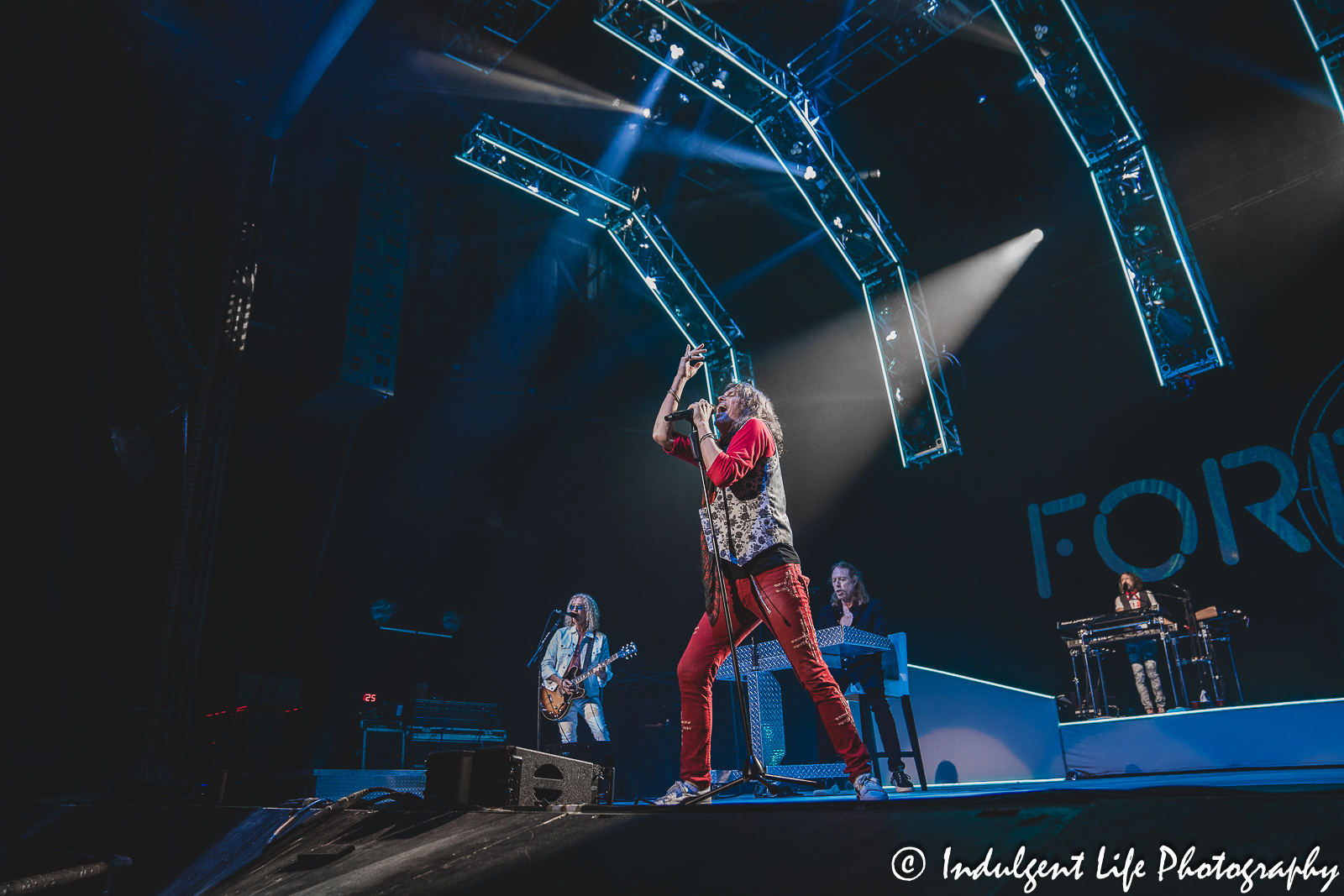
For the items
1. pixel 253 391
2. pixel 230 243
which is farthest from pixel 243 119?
pixel 253 391

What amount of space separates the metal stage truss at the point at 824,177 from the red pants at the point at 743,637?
541 centimetres

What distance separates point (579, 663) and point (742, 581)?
411cm

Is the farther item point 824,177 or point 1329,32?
point 824,177

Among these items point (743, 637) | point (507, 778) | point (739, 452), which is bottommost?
point (507, 778)

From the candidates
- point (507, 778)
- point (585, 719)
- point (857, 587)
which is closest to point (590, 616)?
point (585, 719)

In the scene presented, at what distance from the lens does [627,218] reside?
360 inches

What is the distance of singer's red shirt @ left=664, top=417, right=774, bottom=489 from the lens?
305cm

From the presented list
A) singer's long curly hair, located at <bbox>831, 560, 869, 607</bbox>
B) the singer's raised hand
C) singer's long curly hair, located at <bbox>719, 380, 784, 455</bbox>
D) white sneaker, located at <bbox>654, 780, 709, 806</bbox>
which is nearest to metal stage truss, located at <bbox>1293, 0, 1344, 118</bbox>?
singer's long curly hair, located at <bbox>831, 560, 869, 607</bbox>

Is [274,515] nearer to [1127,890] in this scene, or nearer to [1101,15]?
[1127,890]

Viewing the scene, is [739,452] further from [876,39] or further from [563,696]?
[876,39]

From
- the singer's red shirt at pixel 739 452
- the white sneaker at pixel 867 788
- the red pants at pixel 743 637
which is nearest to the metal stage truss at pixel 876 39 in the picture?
the singer's red shirt at pixel 739 452

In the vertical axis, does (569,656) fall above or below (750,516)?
below

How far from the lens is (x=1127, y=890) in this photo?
116 cm

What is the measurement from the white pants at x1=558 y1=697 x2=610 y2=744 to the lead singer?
378 cm
